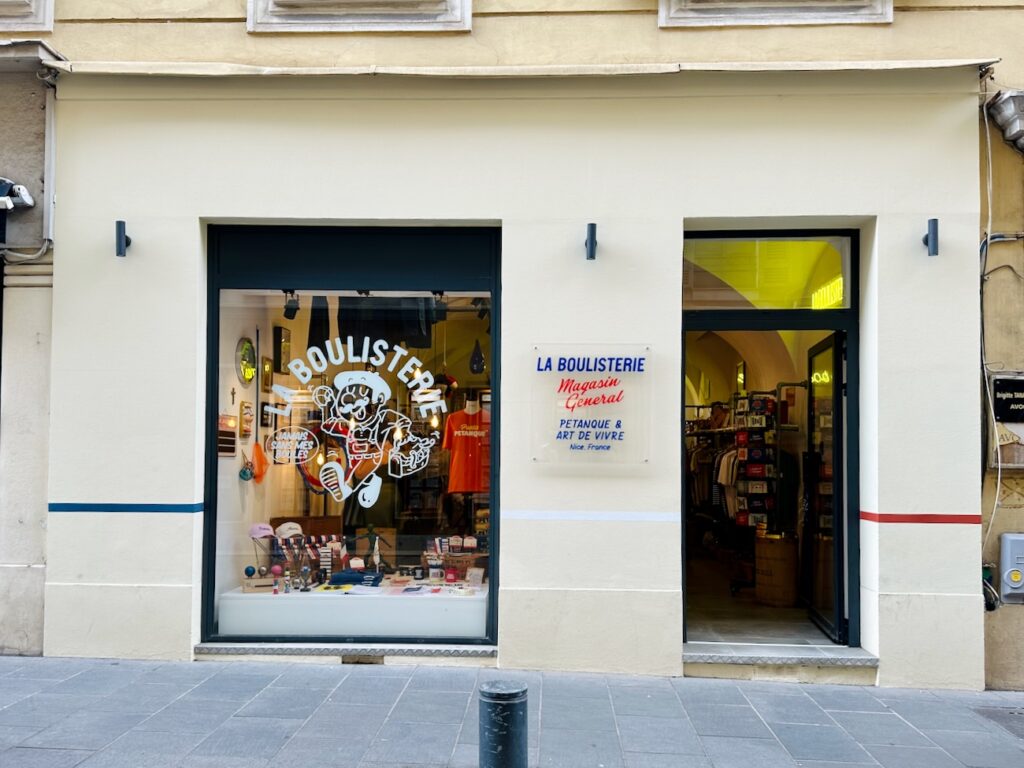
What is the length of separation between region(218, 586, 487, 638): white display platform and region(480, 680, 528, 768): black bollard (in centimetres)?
306

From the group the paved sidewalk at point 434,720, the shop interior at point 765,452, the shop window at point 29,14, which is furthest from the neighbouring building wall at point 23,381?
the shop interior at point 765,452

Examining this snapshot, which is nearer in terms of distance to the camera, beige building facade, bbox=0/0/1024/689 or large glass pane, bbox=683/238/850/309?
beige building facade, bbox=0/0/1024/689

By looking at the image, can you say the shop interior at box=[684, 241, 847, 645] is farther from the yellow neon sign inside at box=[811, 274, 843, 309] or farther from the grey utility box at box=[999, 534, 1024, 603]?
the grey utility box at box=[999, 534, 1024, 603]

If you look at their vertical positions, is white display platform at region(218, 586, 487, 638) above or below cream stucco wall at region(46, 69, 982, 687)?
below

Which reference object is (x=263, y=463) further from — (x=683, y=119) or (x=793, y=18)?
(x=793, y=18)

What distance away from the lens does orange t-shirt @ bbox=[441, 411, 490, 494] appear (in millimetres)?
7539

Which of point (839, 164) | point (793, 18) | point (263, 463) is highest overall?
point (793, 18)

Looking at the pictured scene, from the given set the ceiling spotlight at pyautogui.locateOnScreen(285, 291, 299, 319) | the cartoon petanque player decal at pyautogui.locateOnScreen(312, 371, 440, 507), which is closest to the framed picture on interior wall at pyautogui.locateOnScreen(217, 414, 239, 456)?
the cartoon petanque player decal at pyautogui.locateOnScreen(312, 371, 440, 507)

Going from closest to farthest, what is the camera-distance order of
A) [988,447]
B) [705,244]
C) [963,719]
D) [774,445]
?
1. [963,719]
2. [988,447]
3. [705,244]
4. [774,445]

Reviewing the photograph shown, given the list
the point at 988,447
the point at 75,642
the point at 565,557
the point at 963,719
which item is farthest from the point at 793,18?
the point at 75,642

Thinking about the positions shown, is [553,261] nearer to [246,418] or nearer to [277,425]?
[277,425]

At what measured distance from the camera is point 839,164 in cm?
699

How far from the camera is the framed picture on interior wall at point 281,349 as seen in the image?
763 cm

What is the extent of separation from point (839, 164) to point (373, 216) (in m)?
3.80
